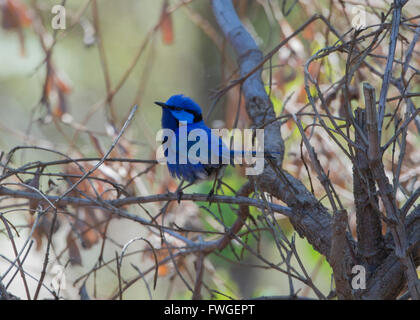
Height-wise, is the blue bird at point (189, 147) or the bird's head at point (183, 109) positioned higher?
the bird's head at point (183, 109)

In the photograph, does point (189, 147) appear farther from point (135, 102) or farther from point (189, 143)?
point (135, 102)

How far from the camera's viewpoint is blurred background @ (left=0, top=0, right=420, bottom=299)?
11.6 feet

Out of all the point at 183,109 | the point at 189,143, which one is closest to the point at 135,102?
the point at 183,109

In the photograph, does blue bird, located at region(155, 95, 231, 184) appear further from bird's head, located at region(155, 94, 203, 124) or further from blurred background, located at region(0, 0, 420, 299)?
blurred background, located at region(0, 0, 420, 299)

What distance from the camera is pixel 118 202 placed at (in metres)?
2.52

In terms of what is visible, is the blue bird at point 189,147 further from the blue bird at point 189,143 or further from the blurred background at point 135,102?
the blurred background at point 135,102

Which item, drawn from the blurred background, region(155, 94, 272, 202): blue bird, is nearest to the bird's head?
region(155, 94, 272, 202): blue bird

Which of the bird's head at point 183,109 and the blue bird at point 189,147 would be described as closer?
the blue bird at point 189,147

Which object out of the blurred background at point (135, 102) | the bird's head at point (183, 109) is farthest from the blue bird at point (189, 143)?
the blurred background at point (135, 102)

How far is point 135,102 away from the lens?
3695 mm

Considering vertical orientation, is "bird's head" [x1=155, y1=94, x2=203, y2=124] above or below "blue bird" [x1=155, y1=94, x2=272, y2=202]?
above

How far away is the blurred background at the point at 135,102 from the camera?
11.6 feet
